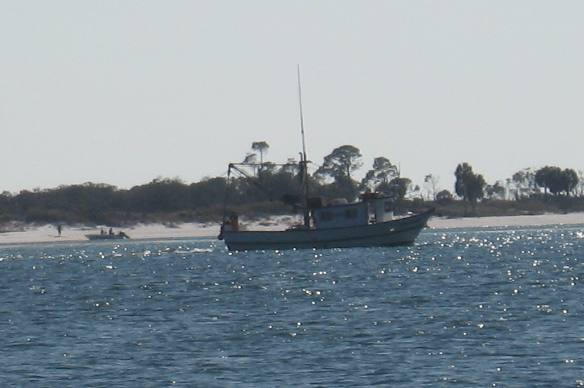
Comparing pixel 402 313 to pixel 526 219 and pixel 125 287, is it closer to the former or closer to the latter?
pixel 125 287

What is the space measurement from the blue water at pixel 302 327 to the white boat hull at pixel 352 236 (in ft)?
62.1

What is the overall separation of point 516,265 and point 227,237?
29372 millimetres

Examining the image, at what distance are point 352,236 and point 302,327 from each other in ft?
179

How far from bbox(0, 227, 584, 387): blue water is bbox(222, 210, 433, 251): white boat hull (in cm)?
1894

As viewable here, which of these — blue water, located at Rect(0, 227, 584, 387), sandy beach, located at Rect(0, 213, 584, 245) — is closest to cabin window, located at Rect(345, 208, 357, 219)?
blue water, located at Rect(0, 227, 584, 387)

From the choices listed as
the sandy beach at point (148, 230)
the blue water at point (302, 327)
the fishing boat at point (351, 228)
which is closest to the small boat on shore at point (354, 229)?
the fishing boat at point (351, 228)

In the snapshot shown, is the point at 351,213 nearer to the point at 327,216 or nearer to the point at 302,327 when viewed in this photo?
the point at 327,216

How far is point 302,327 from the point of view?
41219mm

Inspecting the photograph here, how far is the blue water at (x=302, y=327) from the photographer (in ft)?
104

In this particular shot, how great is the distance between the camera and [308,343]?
121ft

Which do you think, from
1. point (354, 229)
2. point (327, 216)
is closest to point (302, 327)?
point (354, 229)

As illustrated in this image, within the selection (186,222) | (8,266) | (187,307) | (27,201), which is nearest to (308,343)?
(187,307)

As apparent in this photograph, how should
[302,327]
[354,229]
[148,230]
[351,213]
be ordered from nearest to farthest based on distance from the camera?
[302,327]
[351,213]
[354,229]
[148,230]

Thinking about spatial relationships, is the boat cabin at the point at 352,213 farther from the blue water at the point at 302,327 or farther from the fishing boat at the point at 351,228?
the blue water at the point at 302,327
